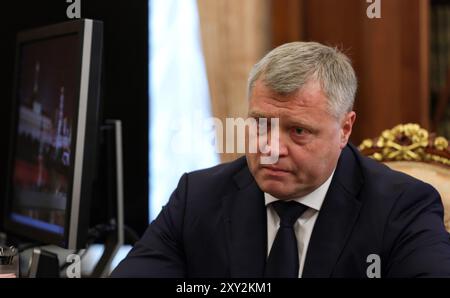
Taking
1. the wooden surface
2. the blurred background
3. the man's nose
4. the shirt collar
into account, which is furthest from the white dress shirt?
the wooden surface

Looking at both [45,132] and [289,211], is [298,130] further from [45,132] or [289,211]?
[45,132]

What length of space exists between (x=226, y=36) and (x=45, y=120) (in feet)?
3.35

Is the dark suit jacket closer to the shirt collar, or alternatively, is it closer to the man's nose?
the shirt collar

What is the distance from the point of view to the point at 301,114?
1.14 meters

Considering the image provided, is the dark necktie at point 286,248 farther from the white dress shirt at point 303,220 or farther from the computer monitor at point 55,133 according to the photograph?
the computer monitor at point 55,133

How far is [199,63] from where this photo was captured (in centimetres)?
247

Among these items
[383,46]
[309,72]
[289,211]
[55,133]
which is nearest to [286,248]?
[289,211]

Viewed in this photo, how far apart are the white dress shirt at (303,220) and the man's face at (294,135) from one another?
0.16 ft

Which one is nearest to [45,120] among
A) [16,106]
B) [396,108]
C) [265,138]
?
[16,106]

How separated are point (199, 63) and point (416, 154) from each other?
1.06 m

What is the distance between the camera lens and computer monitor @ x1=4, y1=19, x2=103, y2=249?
52.1 inches

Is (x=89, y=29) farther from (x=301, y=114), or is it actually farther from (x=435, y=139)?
(x=435, y=139)

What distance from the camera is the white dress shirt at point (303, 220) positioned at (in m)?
1.22

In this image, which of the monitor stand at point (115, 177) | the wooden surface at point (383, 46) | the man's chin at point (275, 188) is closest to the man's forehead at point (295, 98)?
the man's chin at point (275, 188)
